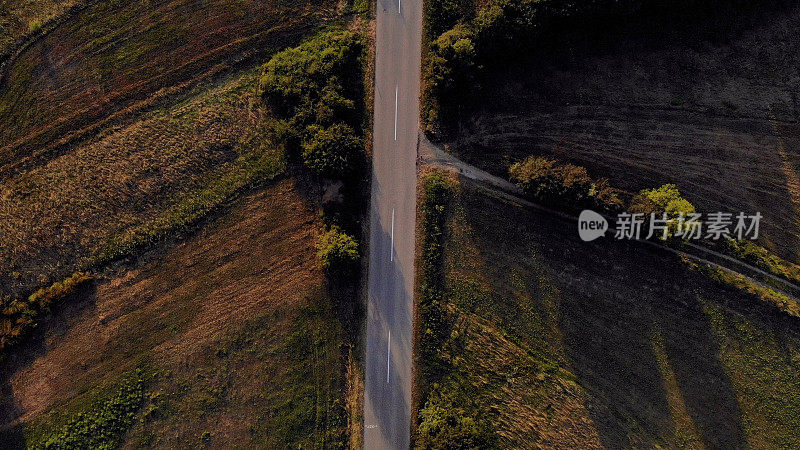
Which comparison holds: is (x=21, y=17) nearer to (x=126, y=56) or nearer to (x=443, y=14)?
(x=126, y=56)

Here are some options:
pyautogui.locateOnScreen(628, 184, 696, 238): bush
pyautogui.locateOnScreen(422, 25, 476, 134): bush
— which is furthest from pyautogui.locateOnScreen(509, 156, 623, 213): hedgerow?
pyautogui.locateOnScreen(422, 25, 476, 134): bush

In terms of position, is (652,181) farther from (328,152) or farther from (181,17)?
(181,17)

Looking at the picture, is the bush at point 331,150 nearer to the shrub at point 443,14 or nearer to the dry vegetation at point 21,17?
the shrub at point 443,14

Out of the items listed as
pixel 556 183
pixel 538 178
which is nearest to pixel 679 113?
pixel 556 183

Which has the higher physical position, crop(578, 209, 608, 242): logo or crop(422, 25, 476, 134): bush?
crop(422, 25, 476, 134): bush

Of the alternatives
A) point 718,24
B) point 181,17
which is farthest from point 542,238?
point 181,17

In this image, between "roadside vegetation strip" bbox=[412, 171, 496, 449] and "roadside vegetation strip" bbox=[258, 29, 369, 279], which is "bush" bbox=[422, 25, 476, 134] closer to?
"roadside vegetation strip" bbox=[412, 171, 496, 449]
